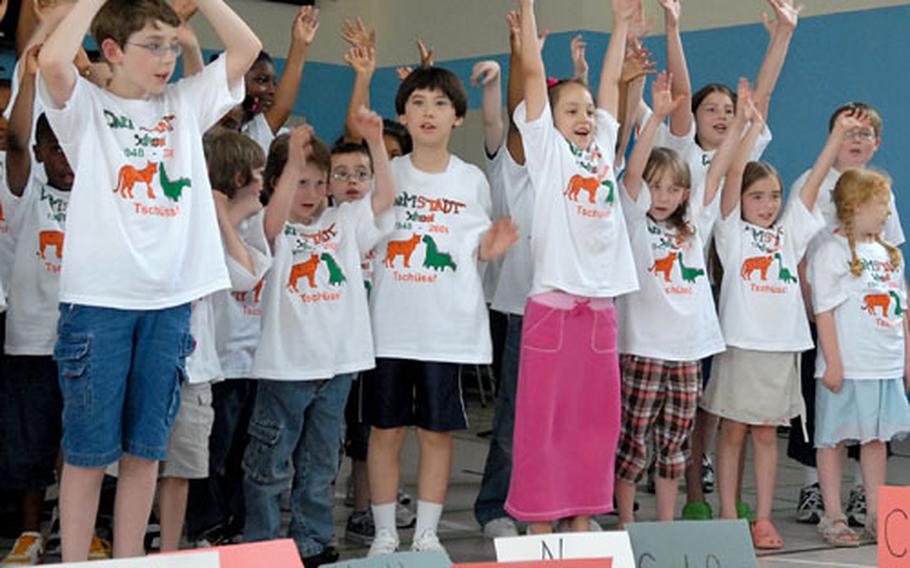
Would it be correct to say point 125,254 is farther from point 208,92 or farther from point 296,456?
point 296,456

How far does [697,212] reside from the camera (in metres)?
4.89

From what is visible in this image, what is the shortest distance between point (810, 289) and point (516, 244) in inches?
52.9

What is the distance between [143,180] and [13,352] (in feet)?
3.20

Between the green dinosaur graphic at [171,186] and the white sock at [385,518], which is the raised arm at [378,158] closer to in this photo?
the green dinosaur graphic at [171,186]

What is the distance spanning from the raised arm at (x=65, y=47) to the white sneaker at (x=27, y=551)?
1568 mm

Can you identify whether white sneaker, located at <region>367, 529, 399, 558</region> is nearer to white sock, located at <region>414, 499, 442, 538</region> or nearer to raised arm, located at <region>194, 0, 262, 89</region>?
white sock, located at <region>414, 499, 442, 538</region>

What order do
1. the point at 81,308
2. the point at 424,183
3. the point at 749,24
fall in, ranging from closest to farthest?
the point at 81,308 → the point at 424,183 → the point at 749,24

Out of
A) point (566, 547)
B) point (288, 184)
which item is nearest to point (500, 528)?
point (288, 184)

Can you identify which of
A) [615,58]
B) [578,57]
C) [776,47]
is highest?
[776,47]

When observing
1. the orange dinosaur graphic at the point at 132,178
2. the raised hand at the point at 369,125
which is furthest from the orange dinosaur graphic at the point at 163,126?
the raised hand at the point at 369,125

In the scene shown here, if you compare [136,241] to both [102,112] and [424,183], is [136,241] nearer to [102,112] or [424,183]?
[102,112]

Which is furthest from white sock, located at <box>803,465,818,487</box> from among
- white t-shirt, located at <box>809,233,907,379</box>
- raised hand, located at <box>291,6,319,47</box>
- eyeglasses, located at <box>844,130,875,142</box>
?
raised hand, located at <box>291,6,319,47</box>

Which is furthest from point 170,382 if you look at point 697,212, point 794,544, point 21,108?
point 794,544

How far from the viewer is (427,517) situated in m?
4.28
